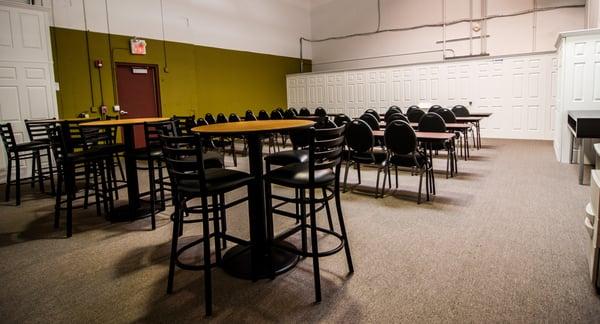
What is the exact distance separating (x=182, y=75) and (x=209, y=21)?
176 centimetres

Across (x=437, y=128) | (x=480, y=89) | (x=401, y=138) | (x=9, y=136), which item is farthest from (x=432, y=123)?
(x=9, y=136)

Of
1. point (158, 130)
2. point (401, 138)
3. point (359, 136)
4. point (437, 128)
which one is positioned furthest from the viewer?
point (437, 128)

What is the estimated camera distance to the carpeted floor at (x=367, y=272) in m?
2.12

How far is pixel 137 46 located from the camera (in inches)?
332

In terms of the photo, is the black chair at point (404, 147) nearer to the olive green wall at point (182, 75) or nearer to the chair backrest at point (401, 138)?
the chair backrest at point (401, 138)

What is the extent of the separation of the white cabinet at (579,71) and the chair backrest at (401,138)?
3.19m

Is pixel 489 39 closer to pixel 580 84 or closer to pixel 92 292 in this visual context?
pixel 580 84

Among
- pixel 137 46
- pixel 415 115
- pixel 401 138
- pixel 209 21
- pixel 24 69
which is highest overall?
pixel 209 21

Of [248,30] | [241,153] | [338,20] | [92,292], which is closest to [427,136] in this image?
[92,292]

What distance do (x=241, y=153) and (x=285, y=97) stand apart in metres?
5.08

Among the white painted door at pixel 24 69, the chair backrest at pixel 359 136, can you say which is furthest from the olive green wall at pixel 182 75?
the chair backrest at pixel 359 136

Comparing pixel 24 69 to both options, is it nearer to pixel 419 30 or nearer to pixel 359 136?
pixel 359 136

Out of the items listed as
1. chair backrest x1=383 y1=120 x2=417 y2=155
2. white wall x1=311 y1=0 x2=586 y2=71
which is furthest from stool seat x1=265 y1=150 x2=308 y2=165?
white wall x1=311 y1=0 x2=586 y2=71

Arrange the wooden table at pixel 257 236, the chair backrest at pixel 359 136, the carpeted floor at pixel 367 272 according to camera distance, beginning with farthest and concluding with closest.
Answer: the chair backrest at pixel 359 136, the wooden table at pixel 257 236, the carpeted floor at pixel 367 272
